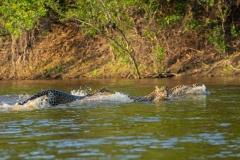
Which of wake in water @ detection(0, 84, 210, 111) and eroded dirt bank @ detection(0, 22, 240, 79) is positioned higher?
eroded dirt bank @ detection(0, 22, 240, 79)

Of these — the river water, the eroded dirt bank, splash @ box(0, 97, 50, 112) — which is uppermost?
the eroded dirt bank

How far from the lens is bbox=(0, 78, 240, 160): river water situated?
33.6 ft

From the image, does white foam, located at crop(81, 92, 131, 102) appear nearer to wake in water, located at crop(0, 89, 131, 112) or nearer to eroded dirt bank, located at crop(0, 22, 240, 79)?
wake in water, located at crop(0, 89, 131, 112)

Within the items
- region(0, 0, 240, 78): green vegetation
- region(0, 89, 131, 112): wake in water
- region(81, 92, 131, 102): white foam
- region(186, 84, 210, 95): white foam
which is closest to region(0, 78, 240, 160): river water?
region(0, 89, 131, 112): wake in water

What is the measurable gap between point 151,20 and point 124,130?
75.3 feet

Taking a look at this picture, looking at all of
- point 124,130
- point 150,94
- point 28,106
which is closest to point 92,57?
point 150,94

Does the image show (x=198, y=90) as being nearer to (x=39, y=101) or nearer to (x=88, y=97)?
(x=88, y=97)

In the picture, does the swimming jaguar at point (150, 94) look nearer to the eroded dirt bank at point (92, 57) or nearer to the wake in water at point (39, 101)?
the wake in water at point (39, 101)

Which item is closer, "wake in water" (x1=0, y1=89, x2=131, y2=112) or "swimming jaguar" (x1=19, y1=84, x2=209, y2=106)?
"wake in water" (x1=0, y1=89, x2=131, y2=112)

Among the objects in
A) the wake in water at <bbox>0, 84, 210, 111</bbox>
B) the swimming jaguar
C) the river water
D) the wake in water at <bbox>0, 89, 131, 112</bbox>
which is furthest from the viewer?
the swimming jaguar

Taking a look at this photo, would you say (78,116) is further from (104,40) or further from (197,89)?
(104,40)

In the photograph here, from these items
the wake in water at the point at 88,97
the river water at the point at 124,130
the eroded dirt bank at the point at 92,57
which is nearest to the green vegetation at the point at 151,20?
the eroded dirt bank at the point at 92,57

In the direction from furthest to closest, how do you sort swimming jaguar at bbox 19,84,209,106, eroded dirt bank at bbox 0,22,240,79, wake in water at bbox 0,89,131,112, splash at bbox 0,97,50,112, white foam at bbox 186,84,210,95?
eroded dirt bank at bbox 0,22,240,79, white foam at bbox 186,84,210,95, swimming jaguar at bbox 19,84,209,106, wake in water at bbox 0,89,131,112, splash at bbox 0,97,50,112

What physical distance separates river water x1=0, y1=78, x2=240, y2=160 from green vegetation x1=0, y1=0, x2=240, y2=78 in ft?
49.0
